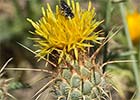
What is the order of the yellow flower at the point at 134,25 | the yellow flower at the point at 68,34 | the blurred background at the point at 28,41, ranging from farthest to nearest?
1. the yellow flower at the point at 134,25
2. the blurred background at the point at 28,41
3. the yellow flower at the point at 68,34

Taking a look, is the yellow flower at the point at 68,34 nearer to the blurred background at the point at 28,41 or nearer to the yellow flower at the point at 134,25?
the blurred background at the point at 28,41

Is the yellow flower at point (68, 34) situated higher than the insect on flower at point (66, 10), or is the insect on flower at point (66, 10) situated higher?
the insect on flower at point (66, 10)

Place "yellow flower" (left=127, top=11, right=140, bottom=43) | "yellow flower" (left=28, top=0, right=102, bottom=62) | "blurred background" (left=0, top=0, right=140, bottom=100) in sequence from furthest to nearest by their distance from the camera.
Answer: "yellow flower" (left=127, top=11, right=140, bottom=43) < "blurred background" (left=0, top=0, right=140, bottom=100) < "yellow flower" (left=28, top=0, right=102, bottom=62)

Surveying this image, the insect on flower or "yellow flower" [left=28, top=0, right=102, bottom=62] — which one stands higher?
the insect on flower

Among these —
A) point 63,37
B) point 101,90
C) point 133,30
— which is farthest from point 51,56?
point 133,30

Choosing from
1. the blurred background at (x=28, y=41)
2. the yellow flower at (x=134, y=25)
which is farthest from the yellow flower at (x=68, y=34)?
the yellow flower at (x=134, y=25)

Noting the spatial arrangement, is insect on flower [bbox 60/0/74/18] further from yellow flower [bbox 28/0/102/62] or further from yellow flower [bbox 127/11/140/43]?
yellow flower [bbox 127/11/140/43]

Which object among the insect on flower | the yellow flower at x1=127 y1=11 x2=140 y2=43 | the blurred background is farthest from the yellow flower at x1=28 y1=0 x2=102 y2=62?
the yellow flower at x1=127 y1=11 x2=140 y2=43

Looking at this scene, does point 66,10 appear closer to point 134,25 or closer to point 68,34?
point 68,34
